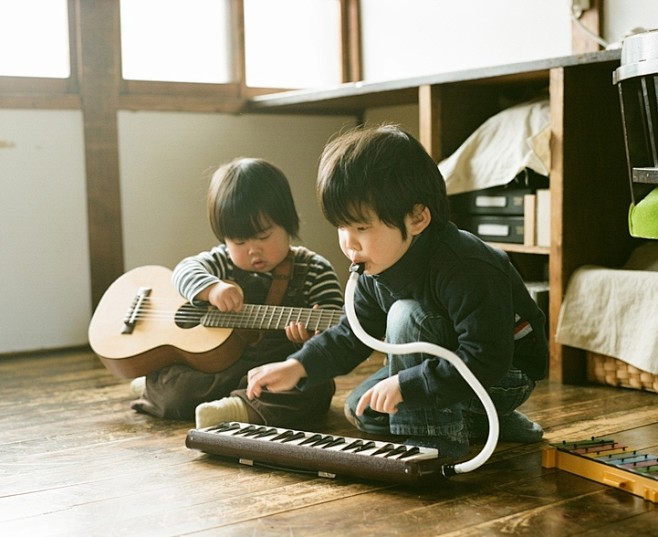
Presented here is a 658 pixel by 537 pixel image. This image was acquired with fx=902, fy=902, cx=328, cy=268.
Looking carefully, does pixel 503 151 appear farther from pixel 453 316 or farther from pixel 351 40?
pixel 351 40

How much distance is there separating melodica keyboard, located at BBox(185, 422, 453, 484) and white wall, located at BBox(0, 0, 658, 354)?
1.25m

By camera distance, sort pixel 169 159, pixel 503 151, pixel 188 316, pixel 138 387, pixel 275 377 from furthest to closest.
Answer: pixel 169 159, pixel 503 151, pixel 138 387, pixel 188 316, pixel 275 377

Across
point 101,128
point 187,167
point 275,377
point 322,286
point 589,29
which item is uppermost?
point 589,29

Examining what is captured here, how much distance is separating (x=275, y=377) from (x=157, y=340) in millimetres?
453

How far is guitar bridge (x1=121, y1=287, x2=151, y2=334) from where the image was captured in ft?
6.39


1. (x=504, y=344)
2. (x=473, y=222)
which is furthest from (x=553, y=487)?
(x=473, y=222)

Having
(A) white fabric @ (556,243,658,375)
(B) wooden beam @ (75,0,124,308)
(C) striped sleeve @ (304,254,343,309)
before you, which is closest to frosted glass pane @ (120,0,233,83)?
(B) wooden beam @ (75,0,124,308)

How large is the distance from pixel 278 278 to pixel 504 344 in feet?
2.26

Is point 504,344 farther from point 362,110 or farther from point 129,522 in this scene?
point 362,110

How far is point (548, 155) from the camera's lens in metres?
2.08

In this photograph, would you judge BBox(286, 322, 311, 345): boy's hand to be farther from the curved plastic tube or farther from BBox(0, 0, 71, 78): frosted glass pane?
BBox(0, 0, 71, 78): frosted glass pane

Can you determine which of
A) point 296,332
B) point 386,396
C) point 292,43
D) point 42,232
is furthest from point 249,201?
point 292,43

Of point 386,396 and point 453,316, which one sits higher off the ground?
point 453,316

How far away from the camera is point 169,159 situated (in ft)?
9.36
